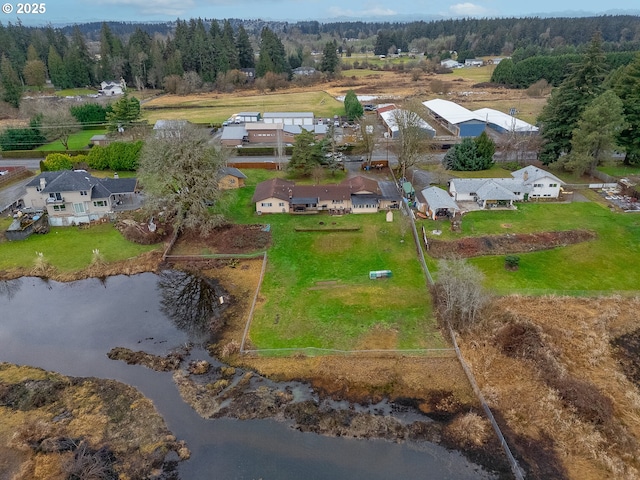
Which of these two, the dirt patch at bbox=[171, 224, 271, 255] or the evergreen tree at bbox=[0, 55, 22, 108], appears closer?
the dirt patch at bbox=[171, 224, 271, 255]

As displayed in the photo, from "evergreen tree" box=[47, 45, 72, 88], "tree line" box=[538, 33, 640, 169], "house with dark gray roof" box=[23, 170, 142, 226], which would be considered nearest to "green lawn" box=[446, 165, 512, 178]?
"tree line" box=[538, 33, 640, 169]

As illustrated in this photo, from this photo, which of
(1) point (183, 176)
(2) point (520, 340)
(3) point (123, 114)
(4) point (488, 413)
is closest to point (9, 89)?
(3) point (123, 114)

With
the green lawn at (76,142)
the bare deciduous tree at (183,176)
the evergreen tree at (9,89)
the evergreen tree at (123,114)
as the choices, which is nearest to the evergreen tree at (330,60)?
the green lawn at (76,142)

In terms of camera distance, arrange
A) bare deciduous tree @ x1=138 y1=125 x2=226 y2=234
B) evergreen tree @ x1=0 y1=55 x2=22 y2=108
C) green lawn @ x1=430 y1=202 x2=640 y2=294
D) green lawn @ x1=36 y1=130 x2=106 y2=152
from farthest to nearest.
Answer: evergreen tree @ x1=0 y1=55 x2=22 y2=108, green lawn @ x1=36 y1=130 x2=106 y2=152, bare deciduous tree @ x1=138 y1=125 x2=226 y2=234, green lawn @ x1=430 y1=202 x2=640 y2=294

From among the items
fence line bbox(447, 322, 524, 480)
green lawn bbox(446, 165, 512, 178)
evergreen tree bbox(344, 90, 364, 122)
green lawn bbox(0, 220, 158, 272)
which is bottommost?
fence line bbox(447, 322, 524, 480)

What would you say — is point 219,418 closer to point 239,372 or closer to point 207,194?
point 239,372

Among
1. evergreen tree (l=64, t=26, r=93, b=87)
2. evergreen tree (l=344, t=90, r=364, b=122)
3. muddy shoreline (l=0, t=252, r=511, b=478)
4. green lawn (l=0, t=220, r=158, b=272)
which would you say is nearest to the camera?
muddy shoreline (l=0, t=252, r=511, b=478)

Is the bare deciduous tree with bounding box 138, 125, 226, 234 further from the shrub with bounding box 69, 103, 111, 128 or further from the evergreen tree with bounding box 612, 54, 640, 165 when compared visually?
the shrub with bounding box 69, 103, 111, 128
